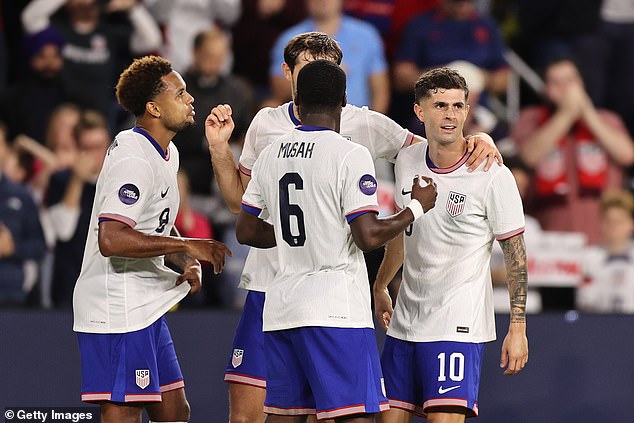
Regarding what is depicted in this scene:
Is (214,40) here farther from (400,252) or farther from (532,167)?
(400,252)

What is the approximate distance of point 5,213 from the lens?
33.4 feet

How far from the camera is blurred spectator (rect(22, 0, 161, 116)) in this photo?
456 inches

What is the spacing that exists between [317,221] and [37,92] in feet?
20.5

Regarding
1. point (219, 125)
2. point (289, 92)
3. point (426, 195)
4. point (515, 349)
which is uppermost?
point (289, 92)

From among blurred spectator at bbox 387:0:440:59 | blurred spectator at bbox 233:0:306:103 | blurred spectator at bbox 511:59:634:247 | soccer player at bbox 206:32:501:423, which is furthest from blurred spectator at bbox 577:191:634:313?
soccer player at bbox 206:32:501:423

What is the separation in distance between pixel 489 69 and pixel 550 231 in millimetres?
1629

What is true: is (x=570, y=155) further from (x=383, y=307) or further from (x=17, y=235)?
(x=383, y=307)

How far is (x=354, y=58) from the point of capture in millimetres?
11383

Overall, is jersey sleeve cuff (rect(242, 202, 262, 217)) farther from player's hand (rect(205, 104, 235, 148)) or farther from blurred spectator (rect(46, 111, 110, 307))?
blurred spectator (rect(46, 111, 110, 307))

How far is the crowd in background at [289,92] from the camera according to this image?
10.6m

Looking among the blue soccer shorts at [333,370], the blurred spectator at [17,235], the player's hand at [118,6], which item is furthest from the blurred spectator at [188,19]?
the blue soccer shorts at [333,370]

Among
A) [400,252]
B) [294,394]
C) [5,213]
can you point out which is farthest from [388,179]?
[294,394]

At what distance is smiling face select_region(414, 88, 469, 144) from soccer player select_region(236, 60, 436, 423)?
695mm

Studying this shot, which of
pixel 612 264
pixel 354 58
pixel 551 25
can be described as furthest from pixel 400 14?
pixel 612 264
